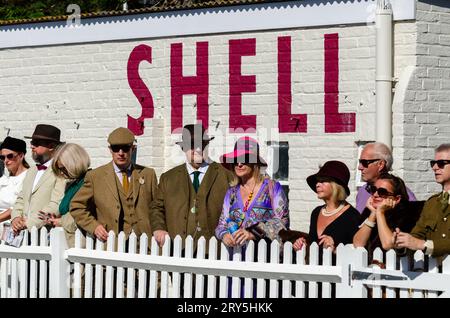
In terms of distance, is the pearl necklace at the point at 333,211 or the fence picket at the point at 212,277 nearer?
the pearl necklace at the point at 333,211

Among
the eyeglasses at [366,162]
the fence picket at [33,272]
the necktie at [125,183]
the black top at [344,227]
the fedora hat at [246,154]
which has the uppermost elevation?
the fedora hat at [246,154]

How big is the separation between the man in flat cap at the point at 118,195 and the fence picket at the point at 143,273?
76 cm

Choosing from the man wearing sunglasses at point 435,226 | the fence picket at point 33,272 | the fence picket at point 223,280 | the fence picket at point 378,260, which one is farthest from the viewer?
the fence picket at point 33,272

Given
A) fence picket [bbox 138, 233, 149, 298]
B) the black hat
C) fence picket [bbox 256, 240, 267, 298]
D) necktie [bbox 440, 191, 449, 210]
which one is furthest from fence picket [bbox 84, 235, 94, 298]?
necktie [bbox 440, 191, 449, 210]

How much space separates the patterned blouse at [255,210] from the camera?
9.73 m

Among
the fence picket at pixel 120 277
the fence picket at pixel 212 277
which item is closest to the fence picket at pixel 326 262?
the fence picket at pixel 212 277

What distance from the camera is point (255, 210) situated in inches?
385

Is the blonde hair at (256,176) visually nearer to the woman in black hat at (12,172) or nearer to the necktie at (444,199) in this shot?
the necktie at (444,199)

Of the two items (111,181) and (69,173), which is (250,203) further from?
(69,173)

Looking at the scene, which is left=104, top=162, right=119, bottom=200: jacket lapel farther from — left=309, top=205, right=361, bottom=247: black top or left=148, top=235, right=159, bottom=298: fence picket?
left=309, top=205, right=361, bottom=247: black top

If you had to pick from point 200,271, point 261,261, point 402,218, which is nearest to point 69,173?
point 200,271

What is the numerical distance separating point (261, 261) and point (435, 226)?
142cm

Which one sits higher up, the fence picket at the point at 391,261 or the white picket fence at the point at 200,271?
the fence picket at the point at 391,261

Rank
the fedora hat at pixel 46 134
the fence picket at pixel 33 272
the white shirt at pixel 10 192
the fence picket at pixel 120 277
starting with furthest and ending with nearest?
the white shirt at pixel 10 192 → the fedora hat at pixel 46 134 → the fence picket at pixel 33 272 → the fence picket at pixel 120 277
